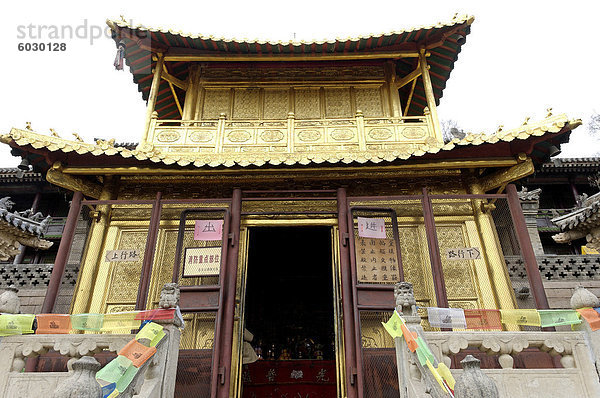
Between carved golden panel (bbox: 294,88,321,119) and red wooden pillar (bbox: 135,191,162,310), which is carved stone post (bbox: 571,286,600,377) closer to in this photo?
red wooden pillar (bbox: 135,191,162,310)

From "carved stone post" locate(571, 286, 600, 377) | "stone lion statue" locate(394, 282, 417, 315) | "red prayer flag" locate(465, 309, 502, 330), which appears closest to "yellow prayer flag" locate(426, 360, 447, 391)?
"stone lion statue" locate(394, 282, 417, 315)

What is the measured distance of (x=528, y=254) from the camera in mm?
6754

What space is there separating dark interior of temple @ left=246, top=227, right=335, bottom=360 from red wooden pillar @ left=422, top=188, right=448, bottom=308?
3.84 meters

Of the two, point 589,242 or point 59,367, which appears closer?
point 59,367

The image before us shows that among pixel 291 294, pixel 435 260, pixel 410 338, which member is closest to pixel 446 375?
pixel 410 338

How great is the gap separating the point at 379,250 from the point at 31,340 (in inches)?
209

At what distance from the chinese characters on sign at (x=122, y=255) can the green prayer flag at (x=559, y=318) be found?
643cm

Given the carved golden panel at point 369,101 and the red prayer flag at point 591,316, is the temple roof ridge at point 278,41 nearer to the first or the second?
the carved golden panel at point 369,101

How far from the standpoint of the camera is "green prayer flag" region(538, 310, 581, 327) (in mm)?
4973

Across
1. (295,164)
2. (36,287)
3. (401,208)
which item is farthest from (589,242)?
(36,287)

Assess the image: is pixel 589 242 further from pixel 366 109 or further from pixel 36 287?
pixel 36 287

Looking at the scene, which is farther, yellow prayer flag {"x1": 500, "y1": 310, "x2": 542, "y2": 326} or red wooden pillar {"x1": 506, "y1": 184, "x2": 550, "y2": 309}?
red wooden pillar {"x1": 506, "y1": 184, "x2": 550, "y2": 309}

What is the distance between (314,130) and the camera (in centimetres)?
892

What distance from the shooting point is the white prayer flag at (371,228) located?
7.34 metres
